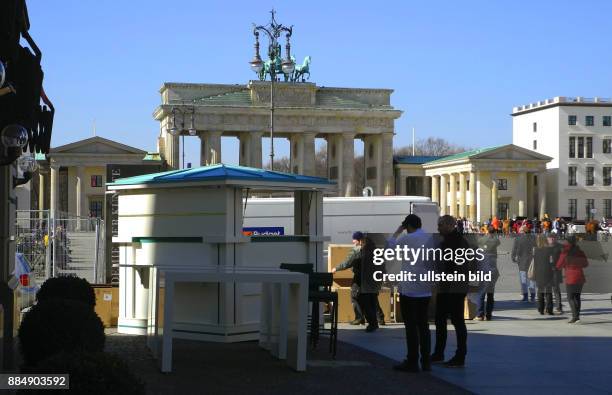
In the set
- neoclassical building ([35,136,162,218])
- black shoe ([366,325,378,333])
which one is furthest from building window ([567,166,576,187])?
black shoe ([366,325,378,333])

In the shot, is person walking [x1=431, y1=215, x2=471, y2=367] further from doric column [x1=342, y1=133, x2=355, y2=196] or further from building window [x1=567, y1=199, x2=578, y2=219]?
building window [x1=567, y1=199, x2=578, y2=219]

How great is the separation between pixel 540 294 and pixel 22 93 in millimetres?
12883

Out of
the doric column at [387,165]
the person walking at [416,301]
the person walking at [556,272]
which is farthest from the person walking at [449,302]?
the doric column at [387,165]

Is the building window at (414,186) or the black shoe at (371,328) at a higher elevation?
the building window at (414,186)

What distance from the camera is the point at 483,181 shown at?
10988 centimetres

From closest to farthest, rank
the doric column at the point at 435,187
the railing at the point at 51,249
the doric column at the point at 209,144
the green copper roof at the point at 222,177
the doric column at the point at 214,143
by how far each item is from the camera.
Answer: the green copper roof at the point at 222,177
the railing at the point at 51,249
the doric column at the point at 214,143
the doric column at the point at 209,144
the doric column at the point at 435,187

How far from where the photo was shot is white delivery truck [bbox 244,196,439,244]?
104 feet

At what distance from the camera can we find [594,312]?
2117cm

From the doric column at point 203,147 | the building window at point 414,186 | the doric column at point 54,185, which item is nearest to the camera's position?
the doric column at point 54,185

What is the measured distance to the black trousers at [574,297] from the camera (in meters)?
18.6

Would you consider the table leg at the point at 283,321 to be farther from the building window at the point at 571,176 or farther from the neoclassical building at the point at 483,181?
the building window at the point at 571,176

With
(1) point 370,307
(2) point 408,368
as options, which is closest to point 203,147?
(1) point 370,307

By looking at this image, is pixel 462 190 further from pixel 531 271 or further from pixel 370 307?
pixel 370 307

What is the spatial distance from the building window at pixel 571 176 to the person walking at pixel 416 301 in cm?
11601
